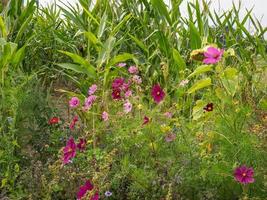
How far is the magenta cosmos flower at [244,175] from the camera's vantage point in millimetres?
2695

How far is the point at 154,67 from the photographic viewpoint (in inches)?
208

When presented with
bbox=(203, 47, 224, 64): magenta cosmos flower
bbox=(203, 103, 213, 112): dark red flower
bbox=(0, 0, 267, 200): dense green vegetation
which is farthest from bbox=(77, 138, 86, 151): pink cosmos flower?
bbox=(203, 47, 224, 64): magenta cosmos flower

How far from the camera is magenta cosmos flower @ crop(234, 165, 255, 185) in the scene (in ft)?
8.84

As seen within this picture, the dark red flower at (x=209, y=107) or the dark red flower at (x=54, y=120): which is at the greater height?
the dark red flower at (x=209, y=107)

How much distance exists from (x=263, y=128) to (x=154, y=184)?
599 mm

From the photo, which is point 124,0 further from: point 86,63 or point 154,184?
point 154,184

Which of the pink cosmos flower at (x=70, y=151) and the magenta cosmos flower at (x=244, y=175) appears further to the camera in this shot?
the pink cosmos flower at (x=70, y=151)

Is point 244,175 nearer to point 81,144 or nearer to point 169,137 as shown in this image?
point 169,137

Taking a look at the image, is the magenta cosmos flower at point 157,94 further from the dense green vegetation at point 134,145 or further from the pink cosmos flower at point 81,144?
the pink cosmos flower at point 81,144

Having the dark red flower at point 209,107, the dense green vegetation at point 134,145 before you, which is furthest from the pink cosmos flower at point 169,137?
the dark red flower at point 209,107

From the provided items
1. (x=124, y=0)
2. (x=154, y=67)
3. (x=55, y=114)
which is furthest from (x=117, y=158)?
(x=124, y=0)

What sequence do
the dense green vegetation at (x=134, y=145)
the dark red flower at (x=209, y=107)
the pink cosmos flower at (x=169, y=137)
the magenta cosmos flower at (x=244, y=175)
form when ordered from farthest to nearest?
the dark red flower at (x=209, y=107)
the pink cosmos flower at (x=169, y=137)
the dense green vegetation at (x=134, y=145)
the magenta cosmos flower at (x=244, y=175)

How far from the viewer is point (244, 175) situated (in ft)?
8.84

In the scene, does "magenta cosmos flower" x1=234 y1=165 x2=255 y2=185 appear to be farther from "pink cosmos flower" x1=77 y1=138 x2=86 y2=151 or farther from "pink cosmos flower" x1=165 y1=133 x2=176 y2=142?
"pink cosmos flower" x1=77 y1=138 x2=86 y2=151
